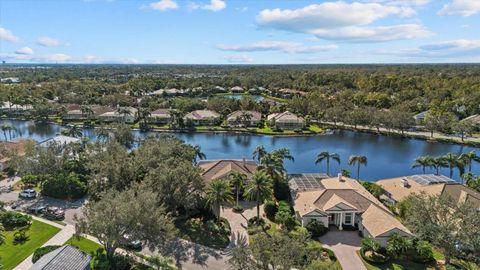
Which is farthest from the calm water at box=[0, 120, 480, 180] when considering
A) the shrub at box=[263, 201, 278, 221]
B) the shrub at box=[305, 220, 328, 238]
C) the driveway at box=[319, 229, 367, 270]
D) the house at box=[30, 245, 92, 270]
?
the house at box=[30, 245, 92, 270]

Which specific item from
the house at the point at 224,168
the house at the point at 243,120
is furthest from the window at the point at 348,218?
the house at the point at 243,120

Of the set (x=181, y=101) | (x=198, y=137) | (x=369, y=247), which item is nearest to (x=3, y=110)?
(x=181, y=101)

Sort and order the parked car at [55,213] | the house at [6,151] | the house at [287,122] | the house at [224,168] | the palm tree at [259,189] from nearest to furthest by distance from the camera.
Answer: the palm tree at [259,189], the parked car at [55,213], the house at [224,168], the house at [6,151], the house at [287,122]

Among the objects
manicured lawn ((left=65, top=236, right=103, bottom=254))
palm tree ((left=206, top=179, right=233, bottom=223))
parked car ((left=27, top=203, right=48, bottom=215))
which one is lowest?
manicured lawn ((left=65, top=236, right=103, bottom=254))

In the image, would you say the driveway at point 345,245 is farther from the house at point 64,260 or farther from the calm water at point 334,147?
the calm water at point 334,147

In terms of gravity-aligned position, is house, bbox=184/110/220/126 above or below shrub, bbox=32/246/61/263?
above

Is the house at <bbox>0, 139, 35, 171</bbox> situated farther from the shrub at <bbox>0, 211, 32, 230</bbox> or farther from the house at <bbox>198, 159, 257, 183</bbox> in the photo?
the house at <bbox>198, 159, 257, 183</bbox>
